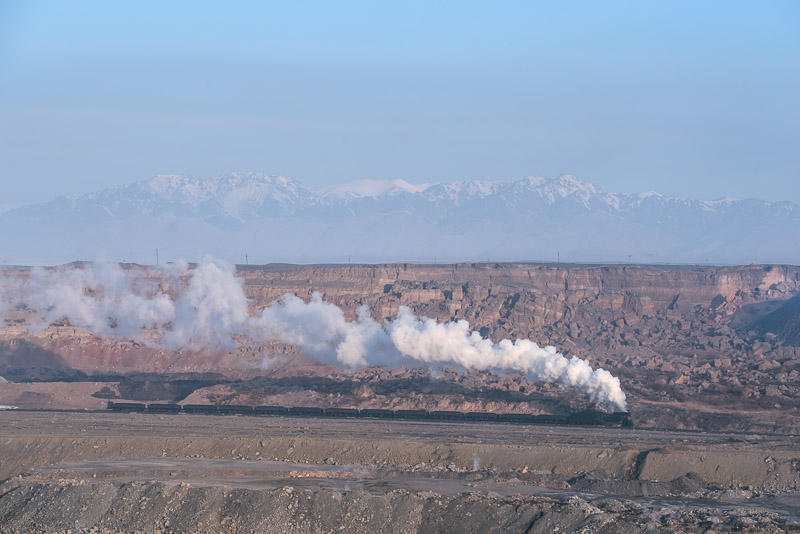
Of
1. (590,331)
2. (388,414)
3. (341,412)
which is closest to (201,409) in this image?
(341,412)

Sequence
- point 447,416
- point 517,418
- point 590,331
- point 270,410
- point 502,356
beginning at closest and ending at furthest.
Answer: point 517,418 → point 447,416 → point 270,410 → point 502,356 → point 590,331

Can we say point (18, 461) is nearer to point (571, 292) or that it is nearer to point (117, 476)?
point (117, 476)

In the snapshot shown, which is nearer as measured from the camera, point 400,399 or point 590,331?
point 400,399

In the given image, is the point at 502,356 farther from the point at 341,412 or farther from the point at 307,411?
the point at 307,411

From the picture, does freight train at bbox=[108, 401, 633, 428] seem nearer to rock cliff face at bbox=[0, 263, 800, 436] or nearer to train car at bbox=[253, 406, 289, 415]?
train car at bbox=[253, 406, 289, 415]

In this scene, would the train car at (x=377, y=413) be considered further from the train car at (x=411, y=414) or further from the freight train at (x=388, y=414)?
the train car at (x=411, y=414)

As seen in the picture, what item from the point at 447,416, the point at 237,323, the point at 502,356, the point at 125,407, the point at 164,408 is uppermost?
the point at 237,323

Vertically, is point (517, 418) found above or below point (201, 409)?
above

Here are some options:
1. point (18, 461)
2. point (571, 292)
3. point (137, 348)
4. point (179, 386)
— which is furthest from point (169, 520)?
point (571, 292)
